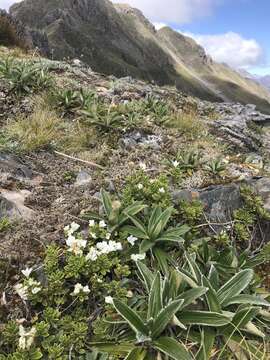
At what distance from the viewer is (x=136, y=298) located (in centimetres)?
385

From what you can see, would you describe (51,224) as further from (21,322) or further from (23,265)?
(21,322)

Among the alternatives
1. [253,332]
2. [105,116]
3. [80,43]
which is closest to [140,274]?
[253,332]

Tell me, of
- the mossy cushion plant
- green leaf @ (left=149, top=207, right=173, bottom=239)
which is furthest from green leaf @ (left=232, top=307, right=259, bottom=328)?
green leaf @ (left=149, top=207, right=173, bottom=239)

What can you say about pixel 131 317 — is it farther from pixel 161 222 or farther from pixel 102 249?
pixel 161 222

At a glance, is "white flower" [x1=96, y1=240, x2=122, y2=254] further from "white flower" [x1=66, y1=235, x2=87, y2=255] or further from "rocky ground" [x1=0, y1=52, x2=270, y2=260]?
"rocky ground" [x1=0, y1=52, x2=270, y2=260]

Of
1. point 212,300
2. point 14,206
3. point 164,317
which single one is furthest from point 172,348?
point 14,206

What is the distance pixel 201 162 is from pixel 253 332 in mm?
3283

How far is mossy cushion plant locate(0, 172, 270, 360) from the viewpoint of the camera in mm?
3385

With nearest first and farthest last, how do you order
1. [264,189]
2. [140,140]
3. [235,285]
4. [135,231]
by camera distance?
1. [235,285]
2. [135,231]
3. [264,189]
4. [140,140]

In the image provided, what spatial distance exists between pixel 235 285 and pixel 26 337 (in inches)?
77.5

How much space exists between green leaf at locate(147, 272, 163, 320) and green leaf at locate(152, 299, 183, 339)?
0.08 metres

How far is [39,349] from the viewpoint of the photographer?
10.6 ft

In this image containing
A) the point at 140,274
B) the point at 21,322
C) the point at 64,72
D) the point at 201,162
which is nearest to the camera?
the point at 21,322

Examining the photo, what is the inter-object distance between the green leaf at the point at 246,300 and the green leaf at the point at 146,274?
2.35 feet
